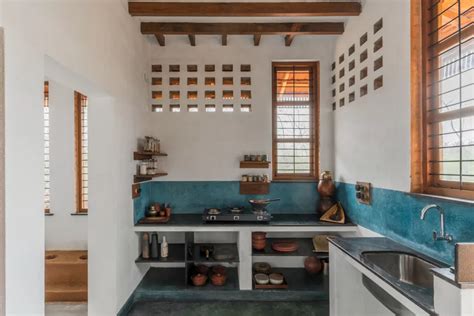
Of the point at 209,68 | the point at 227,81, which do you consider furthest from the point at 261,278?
the point at 209,68

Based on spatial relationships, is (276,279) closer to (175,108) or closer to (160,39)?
(175,108)

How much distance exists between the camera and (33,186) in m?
1.64

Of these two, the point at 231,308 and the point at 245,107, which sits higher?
the point at 245,107

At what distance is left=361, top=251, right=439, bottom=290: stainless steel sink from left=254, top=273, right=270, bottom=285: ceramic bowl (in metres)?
1.52

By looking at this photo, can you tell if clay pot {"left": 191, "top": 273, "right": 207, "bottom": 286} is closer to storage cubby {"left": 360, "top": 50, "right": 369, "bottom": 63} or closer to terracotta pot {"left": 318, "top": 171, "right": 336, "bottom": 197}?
terracotta pot {"left": 318, "top": 171, "right": 336, "bottom": 197}

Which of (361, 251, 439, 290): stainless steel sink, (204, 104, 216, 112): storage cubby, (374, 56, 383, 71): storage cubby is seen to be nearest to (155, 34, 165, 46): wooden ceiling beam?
(204, 104, 216, 112): storage cubby

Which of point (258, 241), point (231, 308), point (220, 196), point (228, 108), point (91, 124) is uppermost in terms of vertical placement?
point (228, 108)

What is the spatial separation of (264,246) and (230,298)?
2.38 feet

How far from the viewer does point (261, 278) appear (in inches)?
135

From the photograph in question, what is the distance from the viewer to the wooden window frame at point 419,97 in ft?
7.20

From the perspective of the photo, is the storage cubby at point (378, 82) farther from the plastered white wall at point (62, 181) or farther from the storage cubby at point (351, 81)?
the plastered white wall at point (62, 181)

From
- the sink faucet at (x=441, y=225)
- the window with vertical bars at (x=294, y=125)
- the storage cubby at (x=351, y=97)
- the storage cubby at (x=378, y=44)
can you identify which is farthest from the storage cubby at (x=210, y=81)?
the sink faucet at (x=441, y=225)

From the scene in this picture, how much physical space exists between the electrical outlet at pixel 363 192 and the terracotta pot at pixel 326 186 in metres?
0.56

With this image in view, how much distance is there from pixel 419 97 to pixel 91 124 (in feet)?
9.63
